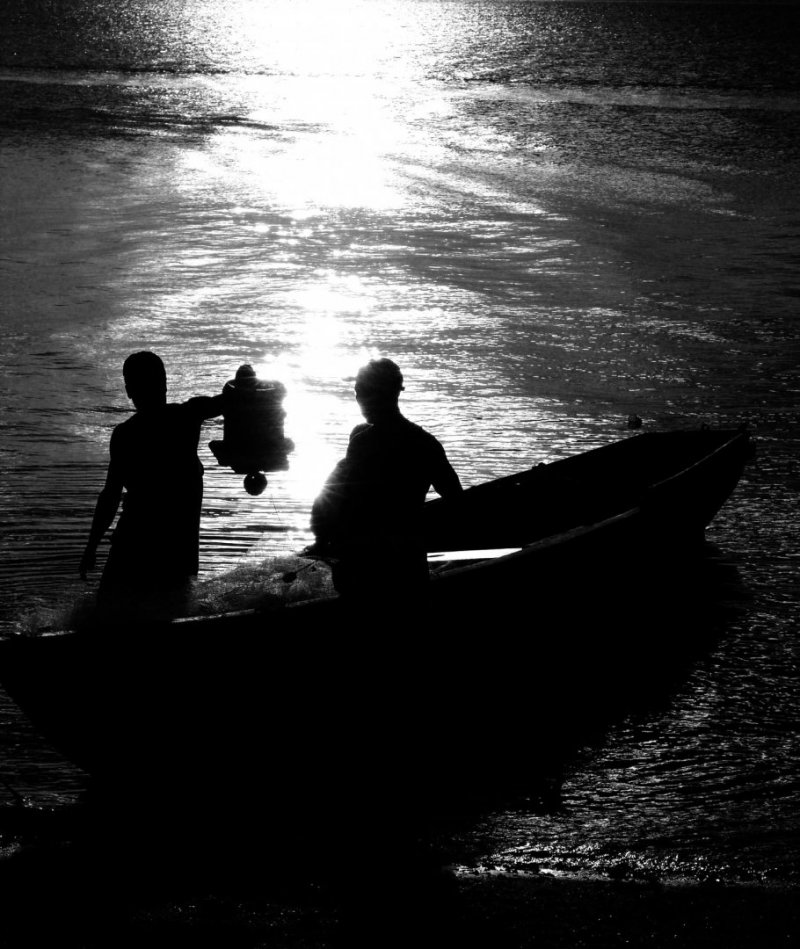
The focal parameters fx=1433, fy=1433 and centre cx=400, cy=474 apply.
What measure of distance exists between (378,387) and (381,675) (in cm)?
149

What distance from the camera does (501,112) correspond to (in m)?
41.2

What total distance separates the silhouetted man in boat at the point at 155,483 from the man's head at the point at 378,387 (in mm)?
735

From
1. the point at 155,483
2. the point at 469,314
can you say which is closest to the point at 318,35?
the point at 469,314

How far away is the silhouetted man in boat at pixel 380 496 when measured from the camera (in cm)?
670

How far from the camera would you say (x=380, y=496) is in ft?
22.0

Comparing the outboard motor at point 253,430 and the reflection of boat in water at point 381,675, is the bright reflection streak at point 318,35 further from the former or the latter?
the outboard motor at point 253,430

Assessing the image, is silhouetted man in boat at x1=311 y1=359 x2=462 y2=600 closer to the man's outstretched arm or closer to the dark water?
the dark water

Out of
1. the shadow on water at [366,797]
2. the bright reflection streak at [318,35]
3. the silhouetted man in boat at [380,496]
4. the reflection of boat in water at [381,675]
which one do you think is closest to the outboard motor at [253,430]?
the silhouetted man in boat at [380,496]

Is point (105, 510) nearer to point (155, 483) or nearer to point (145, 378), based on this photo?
point (155, 483)

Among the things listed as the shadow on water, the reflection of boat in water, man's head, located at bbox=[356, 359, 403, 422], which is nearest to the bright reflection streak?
the reflection of boat in water

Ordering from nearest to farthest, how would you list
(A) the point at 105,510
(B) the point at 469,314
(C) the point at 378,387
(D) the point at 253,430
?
(C) the point at 378,387 → (D) the point at 253,430 → (A) the point at 105,510 → (B) the point at 469,314

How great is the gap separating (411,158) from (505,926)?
28.3 m

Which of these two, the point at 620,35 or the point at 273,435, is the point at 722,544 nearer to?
the point at 273,435

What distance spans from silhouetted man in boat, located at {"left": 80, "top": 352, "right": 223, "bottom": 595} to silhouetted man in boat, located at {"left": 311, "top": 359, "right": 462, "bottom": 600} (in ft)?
Result: 2.27
